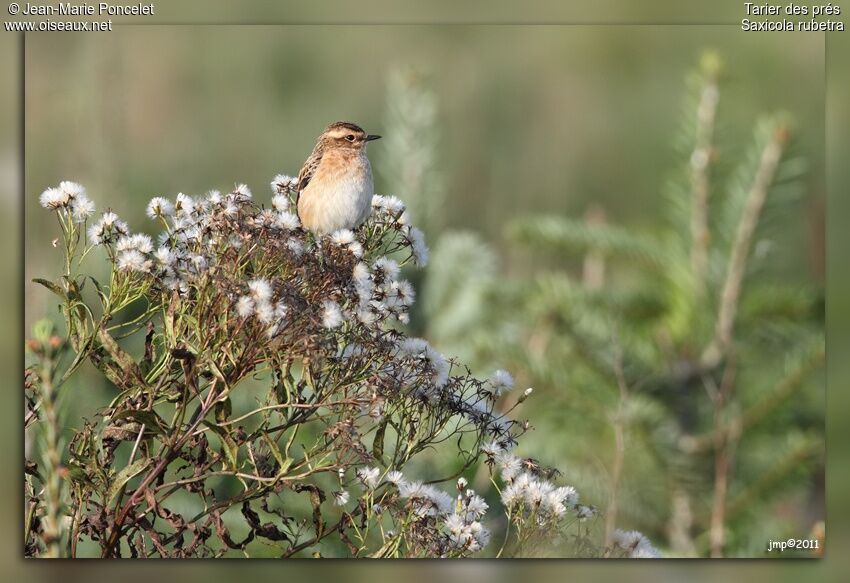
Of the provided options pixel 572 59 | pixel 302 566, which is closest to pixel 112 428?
pixel 302 566

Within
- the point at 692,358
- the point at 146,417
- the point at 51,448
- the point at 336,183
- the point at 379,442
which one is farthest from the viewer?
the point at 692,358

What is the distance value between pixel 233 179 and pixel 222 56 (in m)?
0.61

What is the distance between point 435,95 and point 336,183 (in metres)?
1.15

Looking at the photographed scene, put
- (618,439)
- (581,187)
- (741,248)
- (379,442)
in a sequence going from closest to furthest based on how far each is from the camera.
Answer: (379,442), (618,439), (741,248), (581,187)

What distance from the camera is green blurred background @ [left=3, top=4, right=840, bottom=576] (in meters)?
3.93

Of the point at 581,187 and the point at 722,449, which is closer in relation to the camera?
the point at 722,449

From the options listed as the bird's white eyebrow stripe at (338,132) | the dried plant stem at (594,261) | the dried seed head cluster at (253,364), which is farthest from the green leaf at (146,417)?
the dried plant stem at (594,261)

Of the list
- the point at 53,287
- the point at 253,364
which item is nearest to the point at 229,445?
the point at 253,364

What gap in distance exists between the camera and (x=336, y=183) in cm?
379

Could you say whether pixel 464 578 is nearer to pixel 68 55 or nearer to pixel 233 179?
pixel 233 179

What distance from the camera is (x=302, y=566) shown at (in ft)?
12.1

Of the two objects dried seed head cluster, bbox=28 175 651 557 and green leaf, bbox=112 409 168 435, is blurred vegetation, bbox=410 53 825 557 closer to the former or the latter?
dried seed head cluster, bbox=28 175 651 557

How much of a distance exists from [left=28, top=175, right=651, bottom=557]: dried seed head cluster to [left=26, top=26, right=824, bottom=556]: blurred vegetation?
4.41 feet

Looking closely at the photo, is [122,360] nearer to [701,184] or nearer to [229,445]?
[229,445]
